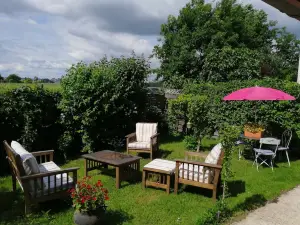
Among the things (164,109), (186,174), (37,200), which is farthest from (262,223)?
(164,109)

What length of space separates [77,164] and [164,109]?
4.81 m

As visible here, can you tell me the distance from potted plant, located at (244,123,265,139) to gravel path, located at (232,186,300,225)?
7.50 feet

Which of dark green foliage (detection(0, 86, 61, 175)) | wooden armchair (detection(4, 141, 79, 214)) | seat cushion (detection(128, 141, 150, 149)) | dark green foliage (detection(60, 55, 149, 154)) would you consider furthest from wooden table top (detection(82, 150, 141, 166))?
dark green foliage (detection(0, 86, 61, 175))

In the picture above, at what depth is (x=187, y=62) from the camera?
1638 centimetres

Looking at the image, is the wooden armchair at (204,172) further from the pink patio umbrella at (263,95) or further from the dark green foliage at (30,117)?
the dark green foliage at (30,117)

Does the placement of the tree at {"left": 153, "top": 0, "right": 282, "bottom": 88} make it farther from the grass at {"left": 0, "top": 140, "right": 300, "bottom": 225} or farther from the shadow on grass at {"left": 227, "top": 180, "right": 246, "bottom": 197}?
the shadow on grass at {"left": 227, "top": 180, "right": 246, "bottom": 197}

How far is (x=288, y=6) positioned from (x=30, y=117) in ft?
21.3

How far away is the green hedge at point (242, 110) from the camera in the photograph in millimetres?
7277

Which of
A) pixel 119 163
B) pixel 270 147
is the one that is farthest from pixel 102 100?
pixel 270 147

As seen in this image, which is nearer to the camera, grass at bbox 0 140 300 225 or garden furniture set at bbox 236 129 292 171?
grass at bbox 0 140 300 225

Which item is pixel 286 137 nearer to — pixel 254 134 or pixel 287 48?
pixel 254 134

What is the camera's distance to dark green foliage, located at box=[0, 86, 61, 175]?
20.5ft

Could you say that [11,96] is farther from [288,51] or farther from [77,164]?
[288,51]

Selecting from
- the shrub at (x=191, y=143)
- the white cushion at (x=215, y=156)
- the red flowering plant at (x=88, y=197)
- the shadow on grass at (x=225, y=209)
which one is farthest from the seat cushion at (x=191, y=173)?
the shrub at (x=191, y=143)
